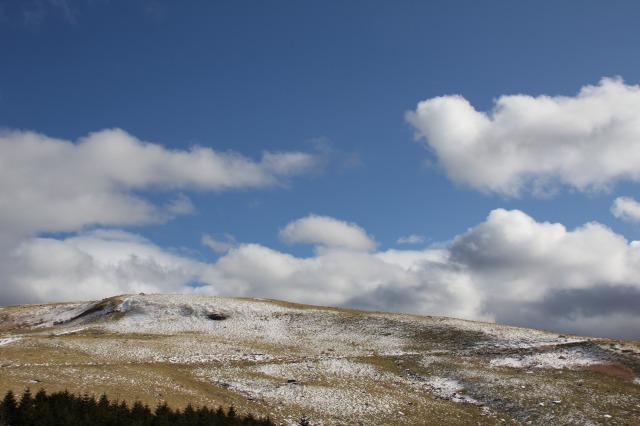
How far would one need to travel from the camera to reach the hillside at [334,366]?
3959 cm

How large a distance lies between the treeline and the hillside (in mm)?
6382

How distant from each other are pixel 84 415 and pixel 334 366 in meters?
30.6

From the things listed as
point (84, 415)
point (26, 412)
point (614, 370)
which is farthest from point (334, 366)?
point (26, 412)

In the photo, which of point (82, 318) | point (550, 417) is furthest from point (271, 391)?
point (82, 318)

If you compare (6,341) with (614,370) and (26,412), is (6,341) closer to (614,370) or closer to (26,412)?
(26,412)

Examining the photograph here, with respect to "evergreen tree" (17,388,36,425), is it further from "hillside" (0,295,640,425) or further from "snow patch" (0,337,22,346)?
"snow patch" (0,337,22,346)

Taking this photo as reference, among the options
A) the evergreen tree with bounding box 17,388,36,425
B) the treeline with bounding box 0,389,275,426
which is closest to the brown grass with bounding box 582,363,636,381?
the treeline with bounding box 0,389,275,426

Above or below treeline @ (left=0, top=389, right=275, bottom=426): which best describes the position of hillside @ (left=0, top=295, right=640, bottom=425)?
above

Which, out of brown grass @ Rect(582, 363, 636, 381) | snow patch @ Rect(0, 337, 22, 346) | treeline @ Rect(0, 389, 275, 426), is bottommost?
treeline @ Rect(0, 389, 275, 426)

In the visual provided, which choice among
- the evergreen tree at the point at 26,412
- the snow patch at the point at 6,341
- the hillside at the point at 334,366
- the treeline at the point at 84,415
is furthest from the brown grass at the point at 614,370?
the snow patch at the point at 6,341

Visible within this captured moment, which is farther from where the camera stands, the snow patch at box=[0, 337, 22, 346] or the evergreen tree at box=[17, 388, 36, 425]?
the snow patch at box=[0, 337, 22, 346]

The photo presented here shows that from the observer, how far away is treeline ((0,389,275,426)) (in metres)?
27.6

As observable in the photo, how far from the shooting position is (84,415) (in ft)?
92.1

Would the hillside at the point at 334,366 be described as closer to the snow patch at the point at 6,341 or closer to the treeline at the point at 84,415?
the snow patch at the point at 6,341
